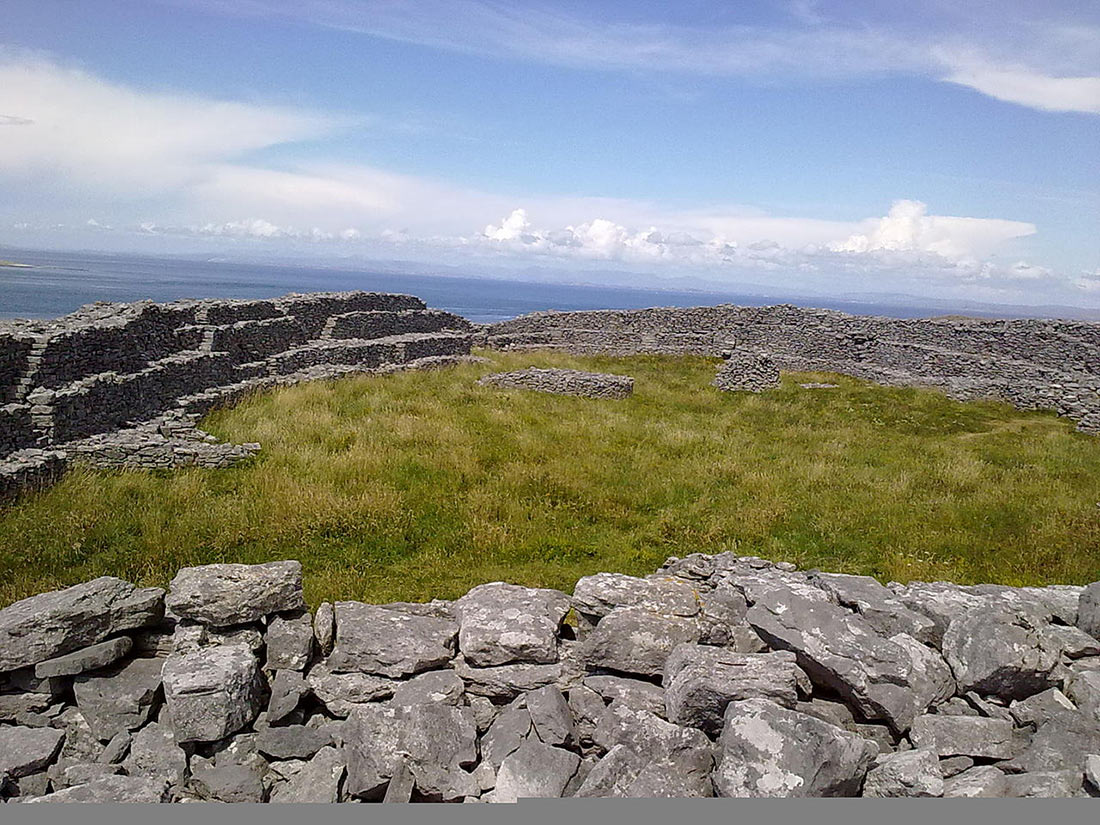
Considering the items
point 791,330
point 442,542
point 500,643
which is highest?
point 791,330

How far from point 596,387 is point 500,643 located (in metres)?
17.0

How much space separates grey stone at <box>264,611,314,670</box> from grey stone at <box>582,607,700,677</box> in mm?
2176

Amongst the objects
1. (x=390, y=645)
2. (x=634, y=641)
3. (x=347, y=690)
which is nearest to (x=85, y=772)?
(x=347, y=690)

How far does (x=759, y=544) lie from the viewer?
33.1 feet

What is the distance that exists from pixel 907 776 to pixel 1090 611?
10.5 feet

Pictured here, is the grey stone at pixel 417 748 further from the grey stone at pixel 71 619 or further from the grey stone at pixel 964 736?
the grey stone at pixel 964 736

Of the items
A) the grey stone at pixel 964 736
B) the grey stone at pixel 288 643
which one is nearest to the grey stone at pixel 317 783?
the grey stone at pixel 288 643

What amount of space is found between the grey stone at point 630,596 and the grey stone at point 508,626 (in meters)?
0.28

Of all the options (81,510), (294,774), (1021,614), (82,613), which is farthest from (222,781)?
(81,510)

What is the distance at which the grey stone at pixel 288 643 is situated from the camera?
540 centimetres

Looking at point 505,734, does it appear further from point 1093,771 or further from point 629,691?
point 1093,771

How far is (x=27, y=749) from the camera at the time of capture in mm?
4918

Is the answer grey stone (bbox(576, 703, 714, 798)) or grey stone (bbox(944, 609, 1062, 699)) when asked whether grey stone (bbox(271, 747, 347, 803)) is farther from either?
grey stone (bbox(944, 609, 1062, 699))

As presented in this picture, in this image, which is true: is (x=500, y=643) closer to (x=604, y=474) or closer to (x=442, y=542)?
(x=442, y=542)
